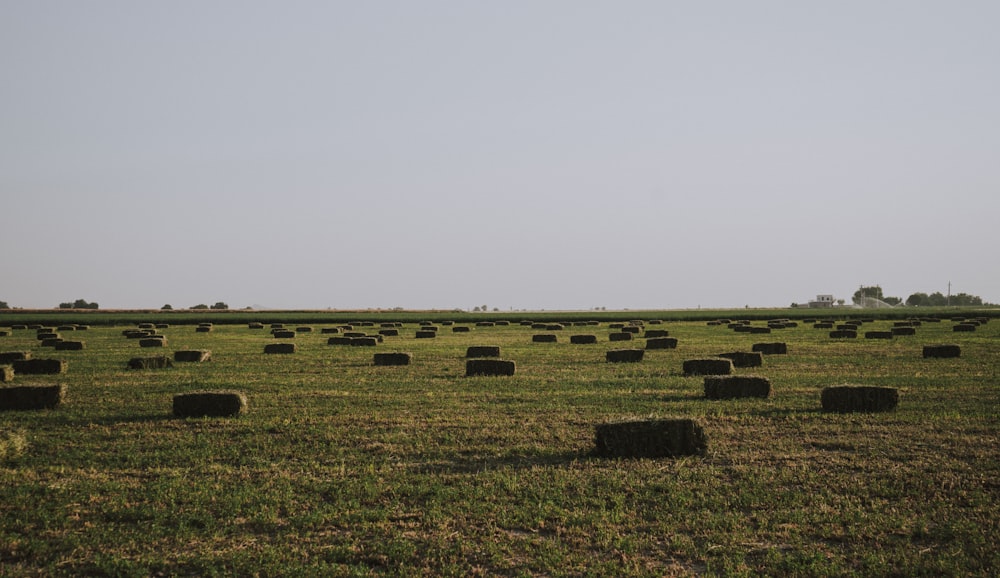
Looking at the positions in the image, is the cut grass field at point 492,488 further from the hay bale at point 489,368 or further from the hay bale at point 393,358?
the hay bale at point 393,358

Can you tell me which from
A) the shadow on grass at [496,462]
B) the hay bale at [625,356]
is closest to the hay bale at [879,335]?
the hay bale at [625,356]

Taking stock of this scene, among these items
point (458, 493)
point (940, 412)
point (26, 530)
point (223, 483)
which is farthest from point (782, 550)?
point (940, 412)

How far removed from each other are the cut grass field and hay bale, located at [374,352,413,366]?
9.18 metres

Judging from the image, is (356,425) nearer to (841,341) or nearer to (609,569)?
(609,569)

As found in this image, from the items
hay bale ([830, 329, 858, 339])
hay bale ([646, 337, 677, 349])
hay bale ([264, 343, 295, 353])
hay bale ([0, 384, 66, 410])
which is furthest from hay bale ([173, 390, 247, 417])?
hay bale ([830, 329, 858, 339])

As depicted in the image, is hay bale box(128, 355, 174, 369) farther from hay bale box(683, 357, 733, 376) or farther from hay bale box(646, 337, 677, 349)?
hay bale box(646, 337, 677, 349)

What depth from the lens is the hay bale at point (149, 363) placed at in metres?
27.4

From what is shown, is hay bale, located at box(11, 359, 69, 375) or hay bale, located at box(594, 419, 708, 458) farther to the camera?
hay bale, located at box(11, 359, 69, 375)

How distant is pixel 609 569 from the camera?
7.68 m

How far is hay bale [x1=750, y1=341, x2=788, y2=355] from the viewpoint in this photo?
33156mm

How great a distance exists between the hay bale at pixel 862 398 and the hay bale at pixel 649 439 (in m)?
5.28

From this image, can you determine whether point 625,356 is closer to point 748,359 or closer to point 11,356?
point 748,359

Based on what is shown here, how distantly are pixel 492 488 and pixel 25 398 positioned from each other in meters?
13.0

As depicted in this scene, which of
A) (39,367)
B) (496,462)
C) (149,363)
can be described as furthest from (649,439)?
(39,367)
